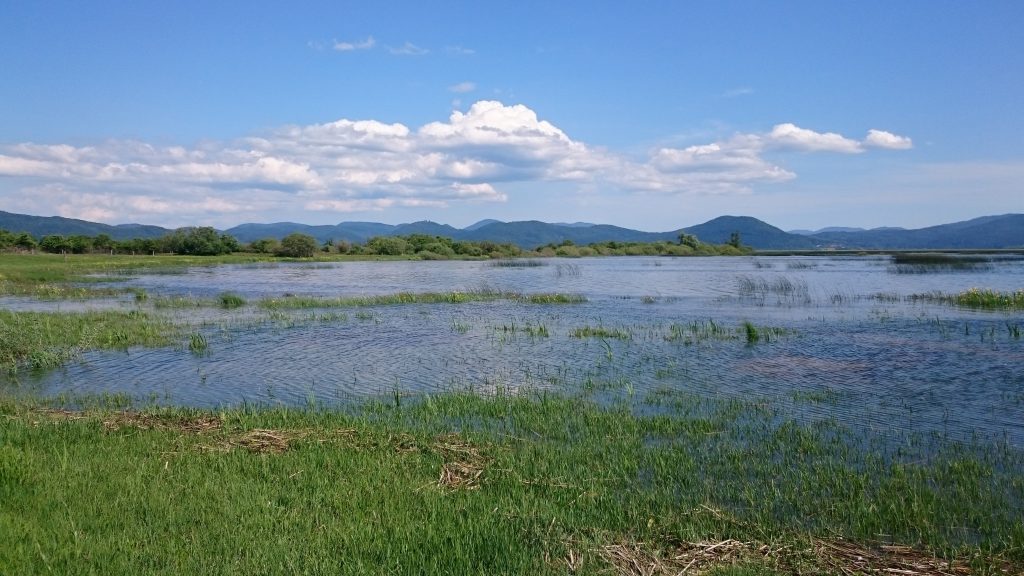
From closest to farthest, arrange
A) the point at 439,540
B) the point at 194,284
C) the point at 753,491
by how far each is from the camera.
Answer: the point at 439,540, the point at 753,491, the point at 194,284

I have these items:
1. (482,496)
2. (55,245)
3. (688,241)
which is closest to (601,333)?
(482,496)

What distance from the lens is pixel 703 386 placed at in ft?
Answer: 55.7

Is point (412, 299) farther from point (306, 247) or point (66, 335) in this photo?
point (306, 247)

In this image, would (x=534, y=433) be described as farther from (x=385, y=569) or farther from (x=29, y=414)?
(x=29, y=414)

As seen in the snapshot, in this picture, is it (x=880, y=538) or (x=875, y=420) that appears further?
(x=875, y=420)

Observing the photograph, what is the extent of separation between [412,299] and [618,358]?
69.9 feet

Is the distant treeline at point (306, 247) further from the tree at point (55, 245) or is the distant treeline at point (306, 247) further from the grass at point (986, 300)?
the grass at point (986, 300)

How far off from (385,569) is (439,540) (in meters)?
0.77

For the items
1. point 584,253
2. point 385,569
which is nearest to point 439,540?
point 385,569

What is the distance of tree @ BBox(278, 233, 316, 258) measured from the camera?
119188mm

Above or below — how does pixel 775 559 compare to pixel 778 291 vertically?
below

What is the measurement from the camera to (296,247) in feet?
391

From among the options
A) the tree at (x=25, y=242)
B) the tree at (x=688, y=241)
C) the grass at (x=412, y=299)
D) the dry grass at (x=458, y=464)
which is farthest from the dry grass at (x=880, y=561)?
the tree at (x=688, y=241)

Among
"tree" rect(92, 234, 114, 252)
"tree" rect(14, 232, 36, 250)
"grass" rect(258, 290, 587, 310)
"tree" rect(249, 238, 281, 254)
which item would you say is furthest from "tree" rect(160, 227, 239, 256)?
"grass" rect(258, 290, 587, 310)
